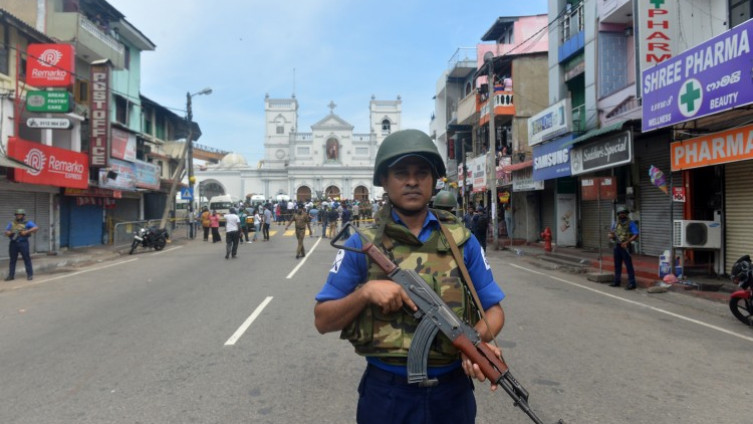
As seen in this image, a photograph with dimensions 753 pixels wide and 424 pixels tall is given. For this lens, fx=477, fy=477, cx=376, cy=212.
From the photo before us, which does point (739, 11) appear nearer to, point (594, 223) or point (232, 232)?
point (594, 223)

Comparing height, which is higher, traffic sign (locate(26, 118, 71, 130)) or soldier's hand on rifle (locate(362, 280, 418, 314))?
traffic sign (locate(26, 118, 71, 130))

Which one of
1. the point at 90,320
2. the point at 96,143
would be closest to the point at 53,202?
the point at 96,143

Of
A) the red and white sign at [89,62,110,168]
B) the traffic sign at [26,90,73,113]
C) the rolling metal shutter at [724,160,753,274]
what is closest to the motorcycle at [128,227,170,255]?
the red and white sign at [89,62,110,168]

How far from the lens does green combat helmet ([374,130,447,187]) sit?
6.23 ft

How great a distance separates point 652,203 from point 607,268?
2628mm

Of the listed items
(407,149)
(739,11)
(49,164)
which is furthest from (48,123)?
(739,11)

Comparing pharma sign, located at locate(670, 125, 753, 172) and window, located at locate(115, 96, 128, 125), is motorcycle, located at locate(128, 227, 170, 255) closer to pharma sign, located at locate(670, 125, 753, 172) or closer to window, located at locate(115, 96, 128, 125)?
window, located at locate(115, 96, 128, 125)

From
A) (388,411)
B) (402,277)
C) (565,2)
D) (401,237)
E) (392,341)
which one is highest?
(565,2)

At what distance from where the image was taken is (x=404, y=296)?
1698mm

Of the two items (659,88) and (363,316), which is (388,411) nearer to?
(363,316)

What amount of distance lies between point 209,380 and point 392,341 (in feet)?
10.9

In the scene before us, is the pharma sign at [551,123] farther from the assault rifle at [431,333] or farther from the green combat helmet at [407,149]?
the assault rifle at [431,333]

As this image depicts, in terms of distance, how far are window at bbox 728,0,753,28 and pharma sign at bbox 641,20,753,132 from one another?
6.19ft

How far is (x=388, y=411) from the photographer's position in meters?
1.78
